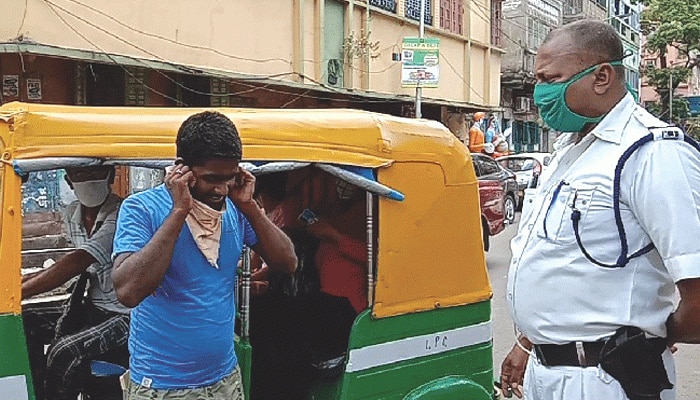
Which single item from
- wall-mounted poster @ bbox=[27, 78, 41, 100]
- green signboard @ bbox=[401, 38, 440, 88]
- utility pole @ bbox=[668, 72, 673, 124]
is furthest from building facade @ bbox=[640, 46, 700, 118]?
wall-mounted poster @ bbox=[27, 78, 41, 100]

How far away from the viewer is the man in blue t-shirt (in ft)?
8.68

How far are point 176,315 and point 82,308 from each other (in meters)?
1.29

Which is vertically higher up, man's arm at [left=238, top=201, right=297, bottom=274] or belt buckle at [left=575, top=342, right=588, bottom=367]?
man's arm at [left=238, top=201, right=297, bottom=274]

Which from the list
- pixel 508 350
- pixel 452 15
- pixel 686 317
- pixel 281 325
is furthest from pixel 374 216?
pixel 452 15

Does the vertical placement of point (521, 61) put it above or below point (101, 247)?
above

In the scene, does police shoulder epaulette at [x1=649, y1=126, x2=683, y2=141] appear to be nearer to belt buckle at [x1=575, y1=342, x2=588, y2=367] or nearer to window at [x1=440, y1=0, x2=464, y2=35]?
belt buckle at [x1=575, y1=342, x2=588, y2=367]

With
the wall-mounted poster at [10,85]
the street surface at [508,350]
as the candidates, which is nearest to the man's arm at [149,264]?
the street surface at [508,350]

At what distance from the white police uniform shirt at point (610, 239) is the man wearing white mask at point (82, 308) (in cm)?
186

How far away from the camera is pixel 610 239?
2.44m

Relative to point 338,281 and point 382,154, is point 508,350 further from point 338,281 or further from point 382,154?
point 382,154

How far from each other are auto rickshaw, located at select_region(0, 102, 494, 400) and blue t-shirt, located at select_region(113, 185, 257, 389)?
0.76ft

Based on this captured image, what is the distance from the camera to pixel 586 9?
128ft

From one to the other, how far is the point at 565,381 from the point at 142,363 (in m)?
1.42

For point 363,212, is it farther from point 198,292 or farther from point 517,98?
point 517,98
